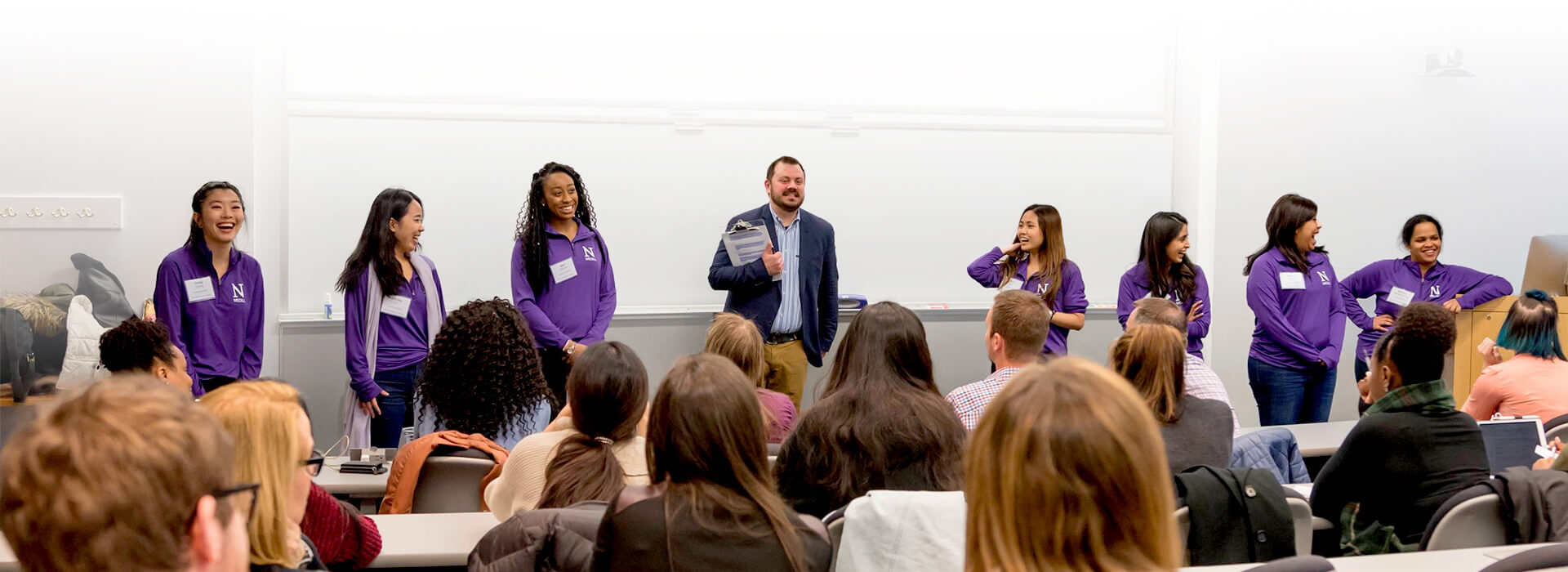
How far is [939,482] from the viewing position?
2498mm

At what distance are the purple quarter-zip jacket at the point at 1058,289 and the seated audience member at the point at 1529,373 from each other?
6.24 feet

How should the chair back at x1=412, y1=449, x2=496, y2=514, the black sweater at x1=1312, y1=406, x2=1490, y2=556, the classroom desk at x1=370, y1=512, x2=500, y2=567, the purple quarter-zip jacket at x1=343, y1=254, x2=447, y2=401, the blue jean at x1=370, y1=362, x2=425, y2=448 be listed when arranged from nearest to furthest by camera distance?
the classroom desk at x1=370, y1=512, x2=500, y2=567
the black sweater at x1=1312, y1=406, x2=1490, y2=556
the chair back at x1=412, y1=449, x2=496, y2=514
the purple quarter-zip jacket at x1=343, y1=254, x2=447, y2=401
the blue jean at x1=370, y1=362, x2=425, y2=448

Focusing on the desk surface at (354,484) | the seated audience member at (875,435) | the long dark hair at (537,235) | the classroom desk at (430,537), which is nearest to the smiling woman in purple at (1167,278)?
the long dark hair at (537,235)

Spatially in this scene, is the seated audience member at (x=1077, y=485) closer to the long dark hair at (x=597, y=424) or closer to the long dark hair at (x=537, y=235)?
the long dark hair at (x=597, y=424)

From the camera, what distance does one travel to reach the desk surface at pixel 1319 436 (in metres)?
3.90

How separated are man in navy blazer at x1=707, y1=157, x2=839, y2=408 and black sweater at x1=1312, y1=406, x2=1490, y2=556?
2.96 meters

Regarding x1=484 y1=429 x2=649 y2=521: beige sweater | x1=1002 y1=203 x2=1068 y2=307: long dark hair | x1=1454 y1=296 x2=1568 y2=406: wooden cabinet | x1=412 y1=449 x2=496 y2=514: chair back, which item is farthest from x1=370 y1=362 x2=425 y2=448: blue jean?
x1=1454 y1=296 x2=1568 y2=406: wooden cabinet

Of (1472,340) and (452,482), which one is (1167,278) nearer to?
(1472,340)

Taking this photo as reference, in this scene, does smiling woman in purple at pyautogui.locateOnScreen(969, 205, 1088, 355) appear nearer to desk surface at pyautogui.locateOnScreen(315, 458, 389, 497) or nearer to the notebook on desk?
the notebook on desk

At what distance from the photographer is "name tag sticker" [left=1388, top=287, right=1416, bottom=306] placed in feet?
19.6

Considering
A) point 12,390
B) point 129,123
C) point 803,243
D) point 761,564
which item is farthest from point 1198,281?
point 12,390

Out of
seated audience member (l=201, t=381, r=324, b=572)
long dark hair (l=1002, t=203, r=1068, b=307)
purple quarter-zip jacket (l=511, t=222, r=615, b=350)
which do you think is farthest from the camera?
long dark hair (l=1002, t=203, r=1068, b=307)

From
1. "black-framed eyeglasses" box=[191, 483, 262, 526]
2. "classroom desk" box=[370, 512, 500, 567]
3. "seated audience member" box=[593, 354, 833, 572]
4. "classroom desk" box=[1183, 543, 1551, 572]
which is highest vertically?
"black-framed eyeglasses" box=[191, 483, 262, 526]

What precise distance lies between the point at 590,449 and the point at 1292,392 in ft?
13.3
